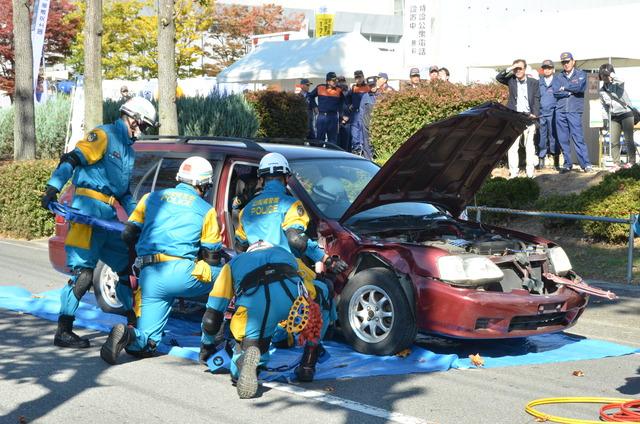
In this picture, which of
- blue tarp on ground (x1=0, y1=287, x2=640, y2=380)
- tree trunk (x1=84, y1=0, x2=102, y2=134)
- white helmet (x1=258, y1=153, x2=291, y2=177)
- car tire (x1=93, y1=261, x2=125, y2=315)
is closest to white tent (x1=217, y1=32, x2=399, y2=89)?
tree trunk (x1=84, y1=0, x2=102, y2=134)

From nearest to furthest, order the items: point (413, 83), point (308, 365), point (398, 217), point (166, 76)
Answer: point (308, 365)
point (398, 217)
point (166, 76)
point (413, 83)

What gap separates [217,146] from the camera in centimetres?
905

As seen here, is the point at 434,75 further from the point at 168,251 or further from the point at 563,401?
the point at 563,401

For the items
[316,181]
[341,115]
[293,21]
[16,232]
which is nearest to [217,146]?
[316,181]

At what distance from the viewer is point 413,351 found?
7703 millimetres

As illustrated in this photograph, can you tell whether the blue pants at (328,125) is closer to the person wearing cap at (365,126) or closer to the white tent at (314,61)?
the person wearing cap at (365,126)

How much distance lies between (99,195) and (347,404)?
120 inches

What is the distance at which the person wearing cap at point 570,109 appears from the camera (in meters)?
15.8

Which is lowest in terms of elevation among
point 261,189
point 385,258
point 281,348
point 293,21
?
point 281,348

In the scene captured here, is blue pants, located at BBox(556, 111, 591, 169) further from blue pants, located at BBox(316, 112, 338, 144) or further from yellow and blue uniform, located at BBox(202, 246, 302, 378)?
yellow and blue uniform, located at BBox(202, 246, 302, 378)

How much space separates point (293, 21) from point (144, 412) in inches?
1907

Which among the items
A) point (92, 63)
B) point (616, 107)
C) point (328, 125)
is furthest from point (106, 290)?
point (328, 125)

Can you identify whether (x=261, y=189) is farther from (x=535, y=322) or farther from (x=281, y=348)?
(x=535, y=322)

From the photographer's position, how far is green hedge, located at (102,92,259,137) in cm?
1969
